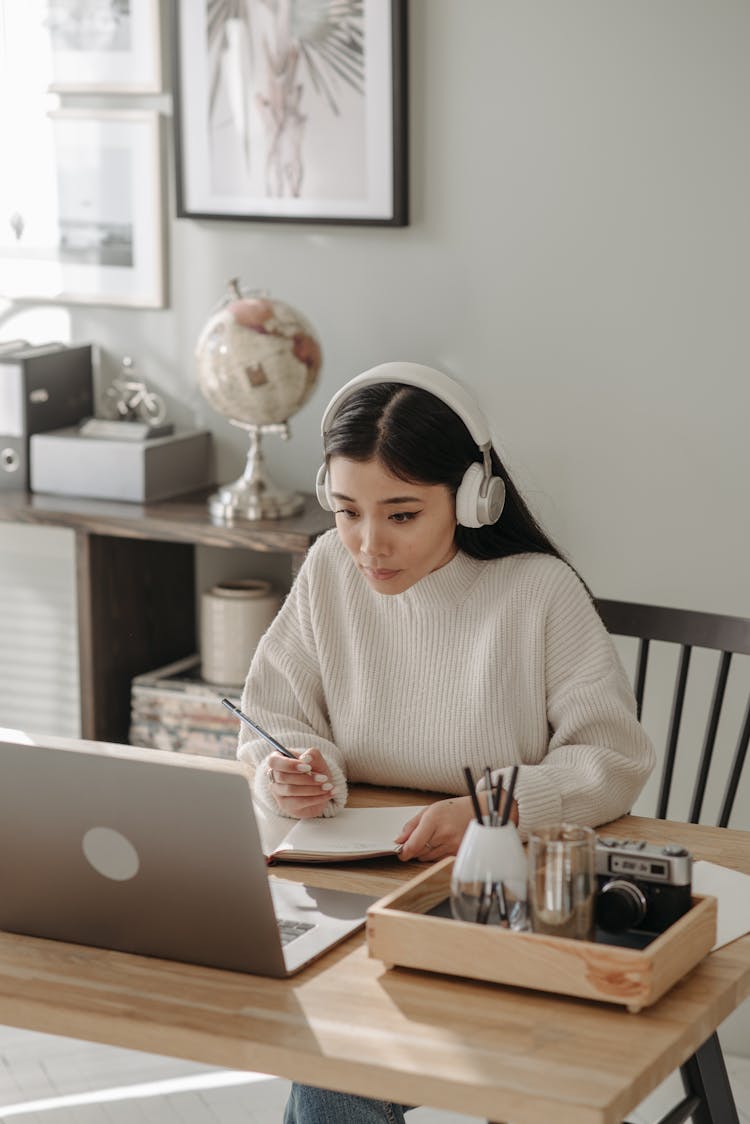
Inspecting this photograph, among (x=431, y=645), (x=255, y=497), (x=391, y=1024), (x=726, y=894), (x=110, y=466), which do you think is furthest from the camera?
(x=110, y=466)

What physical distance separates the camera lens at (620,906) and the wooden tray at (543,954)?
0.04 meters

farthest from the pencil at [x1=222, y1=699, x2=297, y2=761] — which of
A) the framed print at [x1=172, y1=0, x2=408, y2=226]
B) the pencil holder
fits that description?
the framed print at [x1=172, y1=0, x2=408, y2=226]

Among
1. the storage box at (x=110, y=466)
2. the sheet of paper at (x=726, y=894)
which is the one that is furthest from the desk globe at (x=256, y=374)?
the sheet of paper at (x=726, y=894)

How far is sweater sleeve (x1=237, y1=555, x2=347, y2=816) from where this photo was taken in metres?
1.90

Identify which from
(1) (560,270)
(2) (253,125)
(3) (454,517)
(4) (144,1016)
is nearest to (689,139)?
(1) (560,270)

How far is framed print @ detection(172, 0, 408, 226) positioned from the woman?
1181 mm

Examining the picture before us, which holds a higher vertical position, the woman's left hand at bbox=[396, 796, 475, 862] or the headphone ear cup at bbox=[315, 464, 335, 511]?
the headphone ear cup at bbox=[315, 464, 335, 511]

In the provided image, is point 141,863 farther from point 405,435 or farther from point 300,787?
point 405,435

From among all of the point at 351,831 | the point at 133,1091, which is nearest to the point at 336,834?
the point at 351,831

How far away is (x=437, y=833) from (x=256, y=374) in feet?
4.71

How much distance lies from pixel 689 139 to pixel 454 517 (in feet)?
3.64

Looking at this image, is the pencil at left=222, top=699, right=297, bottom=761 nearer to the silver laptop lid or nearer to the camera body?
the silver laptop lid

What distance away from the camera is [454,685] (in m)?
1.91

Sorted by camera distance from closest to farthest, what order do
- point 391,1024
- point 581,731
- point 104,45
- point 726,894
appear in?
1. point 391,1024
2. point 726,894
3. point 581,731
4. point 104,45
